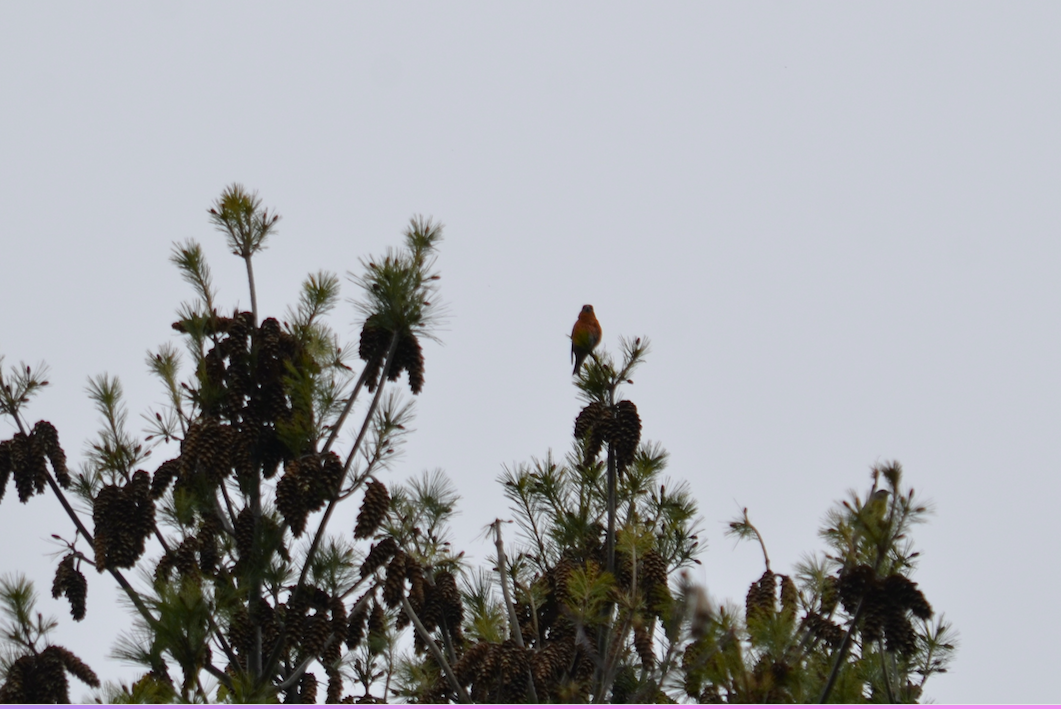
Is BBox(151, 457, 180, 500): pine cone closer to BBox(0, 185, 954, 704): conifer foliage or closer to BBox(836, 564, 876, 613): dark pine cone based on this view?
BBox(0, 185, 954, 704): conifer foliage

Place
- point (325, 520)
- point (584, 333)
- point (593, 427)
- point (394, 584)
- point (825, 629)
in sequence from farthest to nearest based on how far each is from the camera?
point (584, 333), point (593, 427), point (325, 520), point (394, 584), point (825, 629)

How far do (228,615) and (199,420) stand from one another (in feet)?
2.70

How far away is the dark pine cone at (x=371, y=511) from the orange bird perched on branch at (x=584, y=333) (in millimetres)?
2488

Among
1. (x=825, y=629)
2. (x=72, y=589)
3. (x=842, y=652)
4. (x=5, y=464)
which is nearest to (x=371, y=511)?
(x=72, y=589)

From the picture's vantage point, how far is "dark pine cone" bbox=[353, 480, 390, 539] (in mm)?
3270

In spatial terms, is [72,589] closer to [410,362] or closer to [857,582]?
[410,362]

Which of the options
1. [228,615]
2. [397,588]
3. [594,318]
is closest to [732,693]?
[397,588]

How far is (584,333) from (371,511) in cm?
291

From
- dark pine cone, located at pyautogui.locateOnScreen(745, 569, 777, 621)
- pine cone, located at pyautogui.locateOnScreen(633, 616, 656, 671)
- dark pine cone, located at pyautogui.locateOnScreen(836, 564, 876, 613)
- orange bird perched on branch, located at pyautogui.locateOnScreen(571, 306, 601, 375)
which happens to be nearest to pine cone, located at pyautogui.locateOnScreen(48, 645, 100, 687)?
pine cone, located at pyautogui.locateOnScreen(633, 616, 656, 671)

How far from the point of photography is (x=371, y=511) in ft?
10.8

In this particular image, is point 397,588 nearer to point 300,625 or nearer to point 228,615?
A: point 300,625

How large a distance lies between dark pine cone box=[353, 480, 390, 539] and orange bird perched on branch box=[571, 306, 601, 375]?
2.49 metres

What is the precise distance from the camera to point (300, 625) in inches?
132

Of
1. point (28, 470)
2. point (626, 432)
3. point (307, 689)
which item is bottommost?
point (307, 689)
